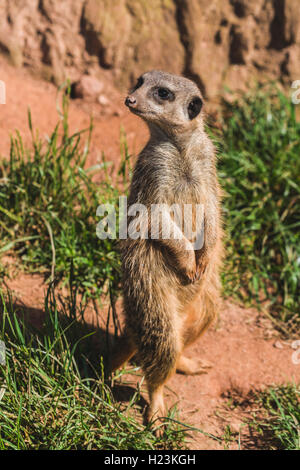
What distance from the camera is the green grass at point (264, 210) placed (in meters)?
3.68

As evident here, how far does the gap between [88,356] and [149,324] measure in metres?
0.40

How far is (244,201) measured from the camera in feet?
12.8

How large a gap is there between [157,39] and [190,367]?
2.96 m

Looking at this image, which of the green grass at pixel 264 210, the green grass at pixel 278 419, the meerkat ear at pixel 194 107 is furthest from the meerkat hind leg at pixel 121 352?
the meerkat ear at pixel 194 107

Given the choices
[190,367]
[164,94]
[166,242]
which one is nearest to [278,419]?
[190,367]

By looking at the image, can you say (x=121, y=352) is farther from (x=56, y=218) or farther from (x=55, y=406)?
(x=56, y=218)

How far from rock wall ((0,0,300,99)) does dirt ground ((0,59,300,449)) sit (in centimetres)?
59

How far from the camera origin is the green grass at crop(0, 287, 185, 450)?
2303mm

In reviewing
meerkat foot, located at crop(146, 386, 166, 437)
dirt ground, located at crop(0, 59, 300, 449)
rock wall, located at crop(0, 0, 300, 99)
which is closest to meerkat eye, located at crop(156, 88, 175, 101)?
dirt ground, located at crop(0, 59, 300, 449)

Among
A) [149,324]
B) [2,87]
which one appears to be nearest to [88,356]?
[149,324]

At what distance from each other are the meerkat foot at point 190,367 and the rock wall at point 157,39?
258cm

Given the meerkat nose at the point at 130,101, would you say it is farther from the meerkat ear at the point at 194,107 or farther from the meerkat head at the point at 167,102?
the meerkat ear at the point at 194,107

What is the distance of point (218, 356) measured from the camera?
3271mm

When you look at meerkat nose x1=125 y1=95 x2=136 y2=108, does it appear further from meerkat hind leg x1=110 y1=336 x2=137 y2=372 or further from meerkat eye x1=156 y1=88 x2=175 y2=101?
meerkat hind leg x1=110 y1=336 x2=137 y2=372
